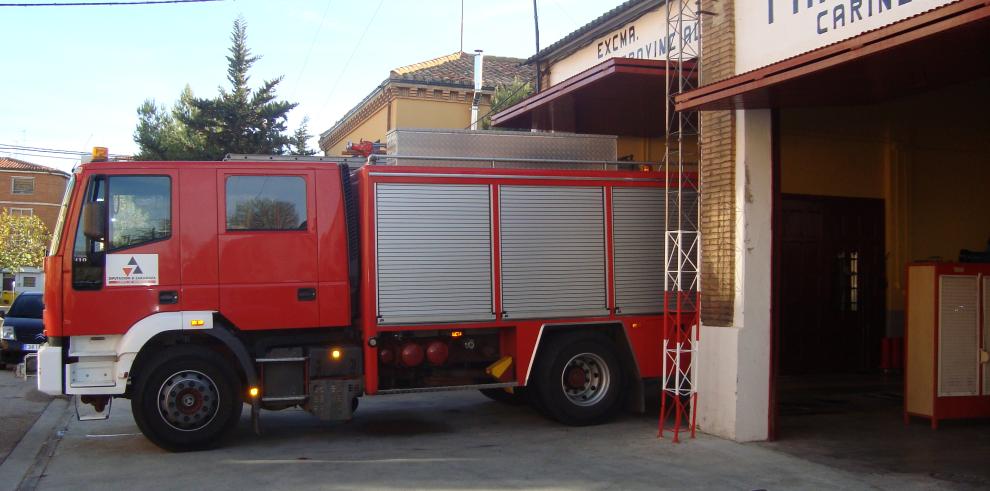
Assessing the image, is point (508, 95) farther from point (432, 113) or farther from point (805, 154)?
point (805, 154)

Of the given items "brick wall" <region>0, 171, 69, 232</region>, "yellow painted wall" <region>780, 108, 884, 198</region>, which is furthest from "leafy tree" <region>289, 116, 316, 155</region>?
"brick wall" <region>0, 171, 69, 232</region>

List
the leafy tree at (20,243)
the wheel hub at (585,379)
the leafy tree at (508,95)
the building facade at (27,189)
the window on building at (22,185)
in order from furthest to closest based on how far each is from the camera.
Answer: the window on building at (22,185), the building facade at (27,189), the leafy tree at (20,243), the leafy tree at (508,95), the wheel hub at (585,379)

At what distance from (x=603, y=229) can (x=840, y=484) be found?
3923 mm

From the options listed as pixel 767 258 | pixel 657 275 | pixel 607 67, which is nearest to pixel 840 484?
pixel 767 258

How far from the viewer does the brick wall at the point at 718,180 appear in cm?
937

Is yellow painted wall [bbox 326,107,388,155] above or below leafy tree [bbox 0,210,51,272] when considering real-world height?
above

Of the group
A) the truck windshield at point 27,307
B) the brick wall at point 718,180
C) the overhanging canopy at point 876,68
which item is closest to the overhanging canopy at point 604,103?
the brick wall at point 718,180

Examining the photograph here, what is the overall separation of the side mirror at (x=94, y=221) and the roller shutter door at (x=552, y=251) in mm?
4152

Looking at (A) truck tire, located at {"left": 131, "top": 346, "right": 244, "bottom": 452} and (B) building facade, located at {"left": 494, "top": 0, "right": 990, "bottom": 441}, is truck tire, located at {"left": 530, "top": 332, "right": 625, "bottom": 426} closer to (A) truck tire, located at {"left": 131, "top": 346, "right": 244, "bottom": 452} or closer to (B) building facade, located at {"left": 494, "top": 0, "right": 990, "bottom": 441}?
(B) building facade, located at {"left": 494, "top": 0, "right": 990, "bottom": 441}

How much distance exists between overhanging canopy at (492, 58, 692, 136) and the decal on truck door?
19.1ft

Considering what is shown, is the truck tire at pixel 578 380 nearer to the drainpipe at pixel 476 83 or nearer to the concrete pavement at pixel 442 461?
the concrete pavement at pixel 442 461

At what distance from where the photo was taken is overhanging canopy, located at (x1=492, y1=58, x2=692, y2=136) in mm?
10906

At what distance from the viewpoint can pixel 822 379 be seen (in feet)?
46.8

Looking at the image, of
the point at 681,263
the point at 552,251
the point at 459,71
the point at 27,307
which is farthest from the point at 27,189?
the point at 681,263
